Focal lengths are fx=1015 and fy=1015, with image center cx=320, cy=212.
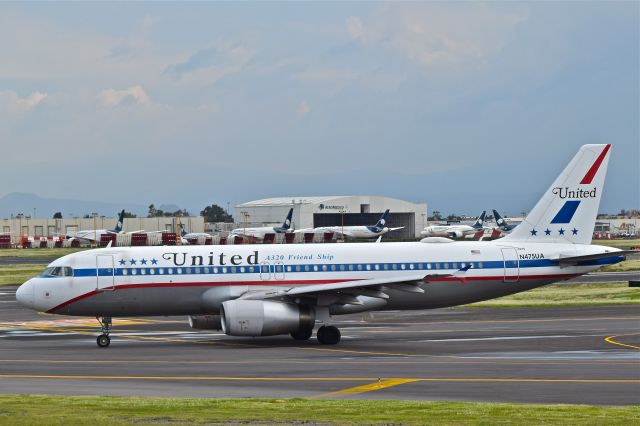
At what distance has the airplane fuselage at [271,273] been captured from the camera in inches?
1519

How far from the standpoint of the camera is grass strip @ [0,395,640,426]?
65.0ft

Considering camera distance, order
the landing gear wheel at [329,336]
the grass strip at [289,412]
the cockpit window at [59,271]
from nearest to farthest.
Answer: the grass strip at [289,412]
the landing gear wheel at [329,336]
the cockpit window at [59,271]

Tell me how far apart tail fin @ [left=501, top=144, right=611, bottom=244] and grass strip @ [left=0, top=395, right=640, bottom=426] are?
1997 centimetres

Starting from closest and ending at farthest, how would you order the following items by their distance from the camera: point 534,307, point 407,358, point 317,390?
point 317,390 → point 407,358 → point 534,307

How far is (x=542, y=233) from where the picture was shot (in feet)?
135

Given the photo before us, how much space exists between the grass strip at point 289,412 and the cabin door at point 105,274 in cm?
1501

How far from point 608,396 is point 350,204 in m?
175

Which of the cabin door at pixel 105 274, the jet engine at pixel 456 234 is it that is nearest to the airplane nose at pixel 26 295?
the cabin door at pixel 105 274

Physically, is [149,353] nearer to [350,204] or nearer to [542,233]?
[542,233]

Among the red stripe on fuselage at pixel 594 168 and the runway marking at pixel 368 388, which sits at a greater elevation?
the red stripe on fuselage at pixel 594 168

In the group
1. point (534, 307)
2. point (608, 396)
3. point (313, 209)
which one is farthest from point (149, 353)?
point (313, 209)

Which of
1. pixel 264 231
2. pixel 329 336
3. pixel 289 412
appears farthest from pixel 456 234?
pixel 289 412

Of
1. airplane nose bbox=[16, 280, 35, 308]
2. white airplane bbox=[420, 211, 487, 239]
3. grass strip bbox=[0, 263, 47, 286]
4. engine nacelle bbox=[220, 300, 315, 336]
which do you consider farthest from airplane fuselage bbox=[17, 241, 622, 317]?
white airplane bbox=[420, 211, 487, 239]

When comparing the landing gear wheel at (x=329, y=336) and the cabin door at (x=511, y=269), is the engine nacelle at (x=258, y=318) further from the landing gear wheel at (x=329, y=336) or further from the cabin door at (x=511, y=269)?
the cabin door at (x=511, y=269)
